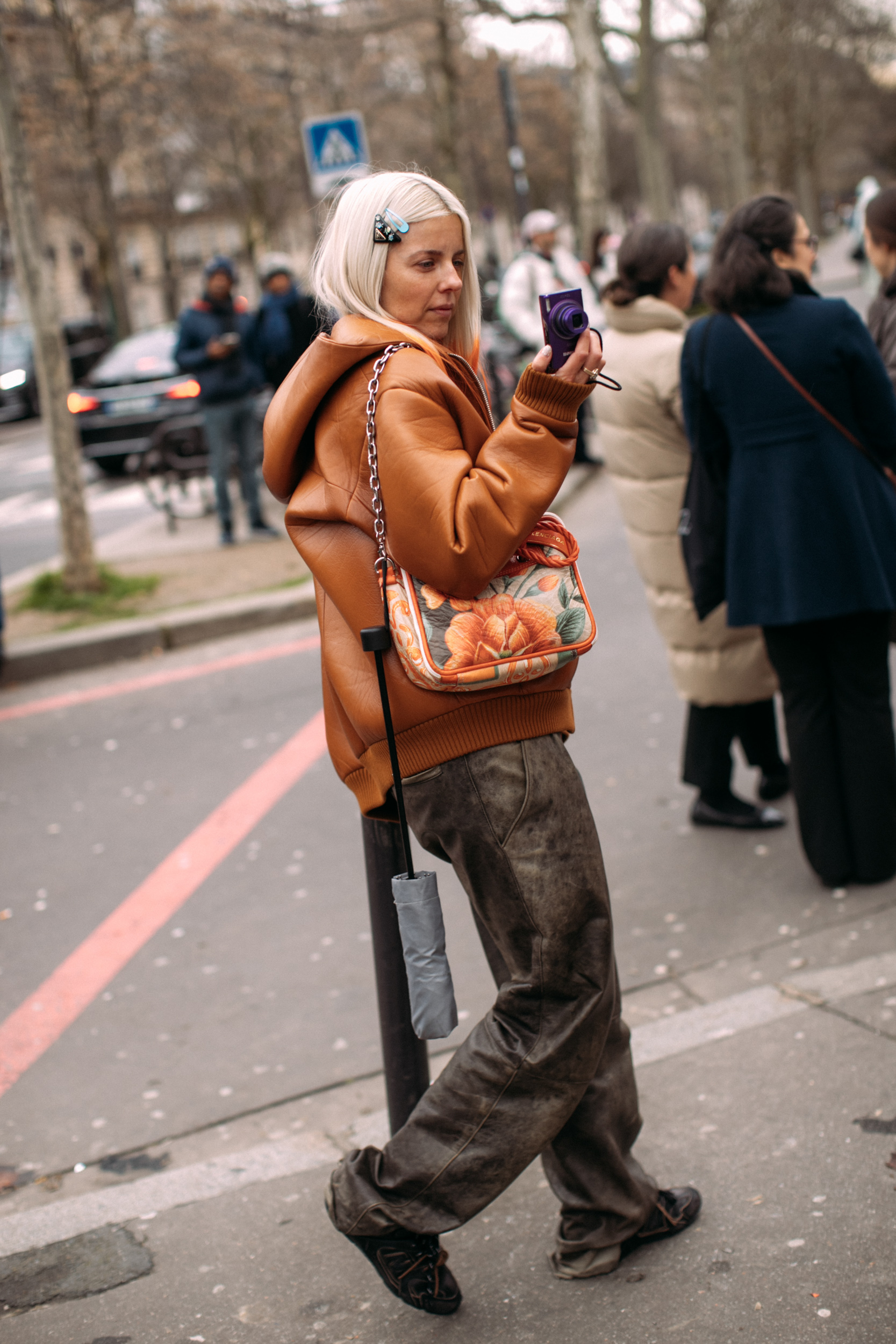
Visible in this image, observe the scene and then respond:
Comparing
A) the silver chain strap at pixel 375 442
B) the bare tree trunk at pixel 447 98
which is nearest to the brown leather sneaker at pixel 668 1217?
the silver chain strap at pixel 375 442

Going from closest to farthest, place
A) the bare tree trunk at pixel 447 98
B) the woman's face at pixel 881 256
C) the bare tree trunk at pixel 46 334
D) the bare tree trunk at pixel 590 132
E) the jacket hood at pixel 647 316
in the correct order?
1. the jacket hood at pixel 647 316
2. the woman's face at pixel 881 256
3. the bare tree trunk at pixel 46 334
4. the bare tree trunk at pixel 590 132
5. the bare tree trunk at pixel 447 98

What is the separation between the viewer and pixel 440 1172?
2178 millimetres

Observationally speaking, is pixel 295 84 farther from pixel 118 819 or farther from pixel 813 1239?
pixel 813 1239

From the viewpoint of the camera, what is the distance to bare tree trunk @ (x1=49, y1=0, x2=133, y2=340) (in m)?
20.5

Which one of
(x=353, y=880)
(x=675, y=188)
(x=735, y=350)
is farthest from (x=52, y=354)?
(x=675, y=188)

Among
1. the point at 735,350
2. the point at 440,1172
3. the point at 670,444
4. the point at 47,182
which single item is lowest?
the point at 440,1172

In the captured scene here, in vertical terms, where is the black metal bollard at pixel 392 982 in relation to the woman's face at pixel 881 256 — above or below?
below

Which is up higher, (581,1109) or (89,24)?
(89,24)

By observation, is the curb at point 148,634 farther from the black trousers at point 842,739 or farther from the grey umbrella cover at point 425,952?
the grey umbrella cover at point 425,952

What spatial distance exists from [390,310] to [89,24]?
21.8m

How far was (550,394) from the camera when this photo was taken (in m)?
1.93

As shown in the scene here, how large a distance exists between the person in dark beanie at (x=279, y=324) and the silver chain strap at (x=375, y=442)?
8.18m

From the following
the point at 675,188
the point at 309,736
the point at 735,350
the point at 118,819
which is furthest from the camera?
the point at 675,188

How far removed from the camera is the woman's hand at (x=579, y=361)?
193cm
